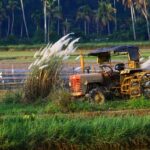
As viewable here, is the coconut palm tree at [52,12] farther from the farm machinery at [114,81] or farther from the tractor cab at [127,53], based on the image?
the farm machinery at [114,81]

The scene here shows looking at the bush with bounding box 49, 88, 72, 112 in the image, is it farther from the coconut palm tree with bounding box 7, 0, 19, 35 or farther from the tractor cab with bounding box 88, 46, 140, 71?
the coconut palm tree with bounding box 7, 0, 19, 35

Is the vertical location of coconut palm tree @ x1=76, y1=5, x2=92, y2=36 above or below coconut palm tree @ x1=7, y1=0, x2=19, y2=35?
below

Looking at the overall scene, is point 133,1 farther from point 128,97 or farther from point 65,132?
point 65,132

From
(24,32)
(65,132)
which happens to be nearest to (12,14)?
(24,32)

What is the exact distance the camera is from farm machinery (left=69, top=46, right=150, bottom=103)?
20.0 m

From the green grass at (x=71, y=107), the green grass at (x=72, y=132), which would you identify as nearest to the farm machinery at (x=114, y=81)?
the green grass at (x=71, y=107)

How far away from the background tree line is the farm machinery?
6152 centimetres

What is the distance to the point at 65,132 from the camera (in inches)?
500

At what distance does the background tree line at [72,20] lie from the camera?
8575 centimetres

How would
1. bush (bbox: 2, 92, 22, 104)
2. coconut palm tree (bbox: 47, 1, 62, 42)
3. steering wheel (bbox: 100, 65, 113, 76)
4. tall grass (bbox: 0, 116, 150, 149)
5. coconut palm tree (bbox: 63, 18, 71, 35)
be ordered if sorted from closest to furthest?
tall grass (bbox: 0, 116, 150, 149) < steering wheel (bbox: 100, 65, 113, 76) < bush (bbox: 2, 92, 22, 104) < coconut palm tree (bbox: 47, 1, 62, 42) < coconut palm tree (bbox: 63, 18, 71, 35)

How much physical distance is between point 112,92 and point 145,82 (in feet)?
3.92

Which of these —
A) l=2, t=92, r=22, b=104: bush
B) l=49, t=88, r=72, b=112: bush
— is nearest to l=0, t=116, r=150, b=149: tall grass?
l=49, t=88, r=72, b=112: bush

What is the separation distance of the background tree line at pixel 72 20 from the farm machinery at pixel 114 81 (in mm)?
61521

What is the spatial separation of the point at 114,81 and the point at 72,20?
87.7 meters
